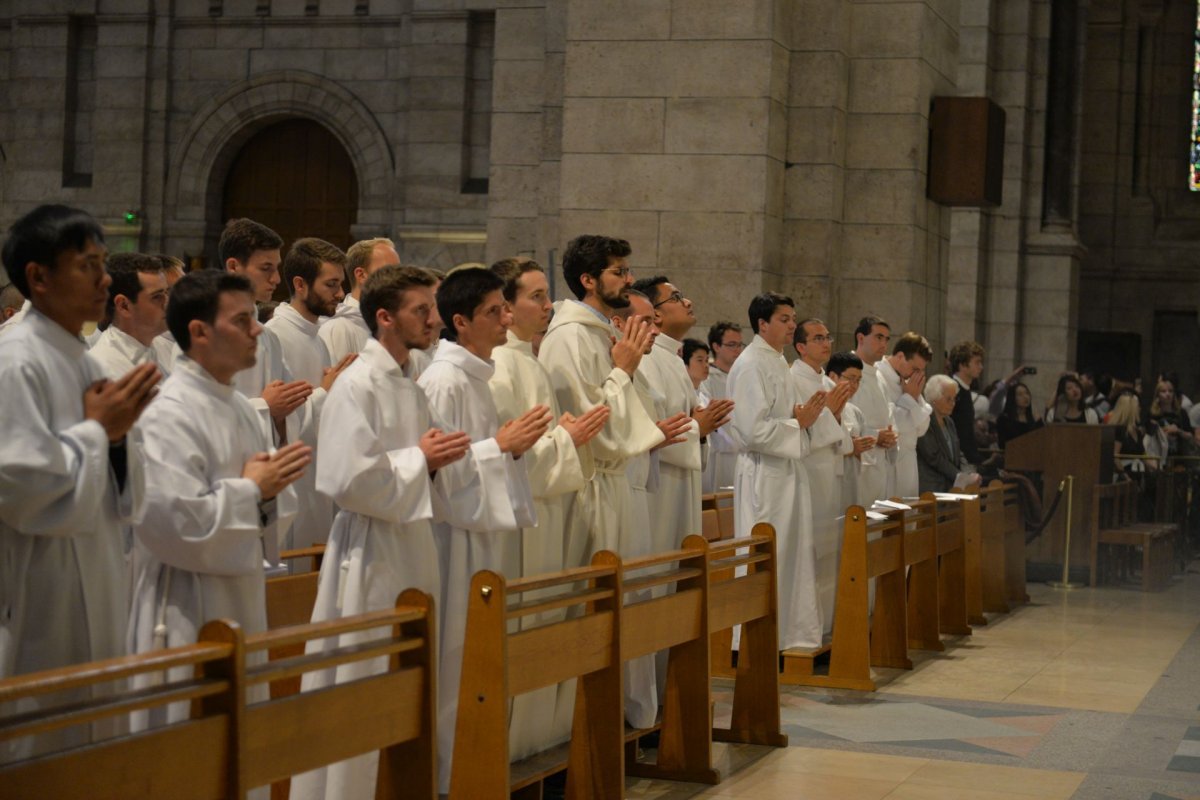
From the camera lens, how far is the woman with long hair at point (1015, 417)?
1415cm

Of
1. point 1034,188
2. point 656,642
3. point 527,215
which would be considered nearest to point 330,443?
point 656,642

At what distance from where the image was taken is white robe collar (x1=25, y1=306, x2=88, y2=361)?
4129 mm

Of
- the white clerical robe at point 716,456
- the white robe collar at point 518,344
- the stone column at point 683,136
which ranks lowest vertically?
the white clerical robe at point 716,456

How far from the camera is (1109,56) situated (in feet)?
82.8

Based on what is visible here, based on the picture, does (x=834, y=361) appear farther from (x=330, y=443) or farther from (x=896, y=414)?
(x=330, y=443)

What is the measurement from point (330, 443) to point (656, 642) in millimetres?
1561

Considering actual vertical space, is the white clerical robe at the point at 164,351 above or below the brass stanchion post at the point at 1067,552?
above

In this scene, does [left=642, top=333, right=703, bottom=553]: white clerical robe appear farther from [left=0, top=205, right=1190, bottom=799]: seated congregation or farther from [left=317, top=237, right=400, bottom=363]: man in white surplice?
[left=317, top=237, right=400, bottom=363]: man in white surplice

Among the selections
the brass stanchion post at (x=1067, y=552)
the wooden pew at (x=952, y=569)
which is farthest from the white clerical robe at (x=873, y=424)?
the brass stanchion post at (x=1067, y=552)

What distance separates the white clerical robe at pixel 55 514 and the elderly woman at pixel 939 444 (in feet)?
27.0

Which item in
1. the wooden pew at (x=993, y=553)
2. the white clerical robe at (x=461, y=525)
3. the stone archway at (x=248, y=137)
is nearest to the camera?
the white clerical robe at (x=461, y=525)

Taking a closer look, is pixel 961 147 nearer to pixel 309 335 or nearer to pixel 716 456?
pixel 716 456

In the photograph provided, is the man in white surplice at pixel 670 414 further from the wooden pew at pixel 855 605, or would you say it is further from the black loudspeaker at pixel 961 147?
the black loudspeaker at pixel 961 147

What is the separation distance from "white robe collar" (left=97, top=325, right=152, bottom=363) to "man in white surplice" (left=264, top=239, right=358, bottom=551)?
80 centimetres
